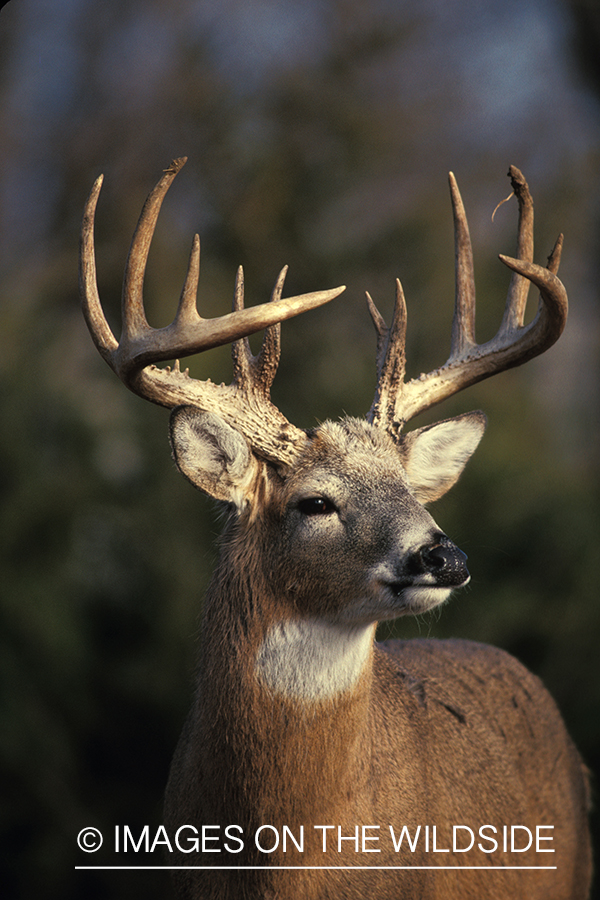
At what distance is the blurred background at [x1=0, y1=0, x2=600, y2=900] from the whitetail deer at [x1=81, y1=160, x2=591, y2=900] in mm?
852

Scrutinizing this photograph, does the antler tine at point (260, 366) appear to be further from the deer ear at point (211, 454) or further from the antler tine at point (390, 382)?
the antler tine at point (390, 382)

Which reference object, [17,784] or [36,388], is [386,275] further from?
[17,784]

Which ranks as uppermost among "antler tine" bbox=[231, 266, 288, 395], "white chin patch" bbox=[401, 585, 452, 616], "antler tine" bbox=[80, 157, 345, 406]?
"antler tine" bbox=[80, 157, 345, 406]

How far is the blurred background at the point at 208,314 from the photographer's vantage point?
306 inches

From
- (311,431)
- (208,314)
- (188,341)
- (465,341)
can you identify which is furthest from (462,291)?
(208,314)

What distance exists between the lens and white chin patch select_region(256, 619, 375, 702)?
3.46 metres

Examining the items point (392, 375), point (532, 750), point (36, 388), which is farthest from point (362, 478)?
point (36, 388)

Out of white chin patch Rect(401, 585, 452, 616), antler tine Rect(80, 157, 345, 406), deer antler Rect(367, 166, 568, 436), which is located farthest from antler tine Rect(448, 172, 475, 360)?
white chin patch Rect(401, 585, 452, 616)

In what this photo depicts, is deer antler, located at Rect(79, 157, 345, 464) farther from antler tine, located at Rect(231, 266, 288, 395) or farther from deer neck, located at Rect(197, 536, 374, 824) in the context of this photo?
deer neck, located at Rect(197, 536, 374, 824)

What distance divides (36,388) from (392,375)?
6307 millimetres

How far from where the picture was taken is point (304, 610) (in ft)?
11.4

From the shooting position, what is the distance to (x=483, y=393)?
1079cm

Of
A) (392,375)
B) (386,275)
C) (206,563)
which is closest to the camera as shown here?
(392,375)

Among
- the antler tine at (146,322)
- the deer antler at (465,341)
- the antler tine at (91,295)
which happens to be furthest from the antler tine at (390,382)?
the antler tine at (91,295)
